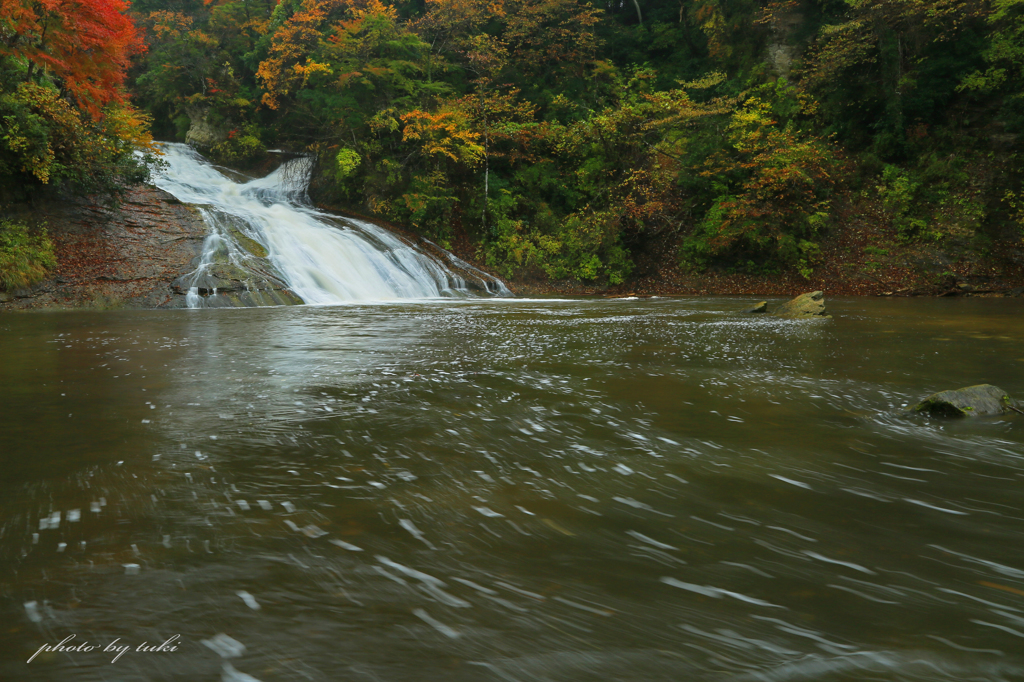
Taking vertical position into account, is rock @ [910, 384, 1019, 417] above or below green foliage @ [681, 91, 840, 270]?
below

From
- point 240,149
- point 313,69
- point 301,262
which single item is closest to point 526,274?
Answer: point 301,262

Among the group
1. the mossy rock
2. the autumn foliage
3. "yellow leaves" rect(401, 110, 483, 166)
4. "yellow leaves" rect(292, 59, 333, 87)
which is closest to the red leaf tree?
the autumn foliage

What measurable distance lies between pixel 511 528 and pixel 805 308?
9820 millimetres

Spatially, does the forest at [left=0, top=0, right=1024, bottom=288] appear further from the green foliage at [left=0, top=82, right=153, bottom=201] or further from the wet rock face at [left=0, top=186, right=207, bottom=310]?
the wet rock face at [left=0, top=186, right=207, bottom=310]

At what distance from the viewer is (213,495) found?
2.64m

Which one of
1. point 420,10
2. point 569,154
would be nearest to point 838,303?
point 569,154

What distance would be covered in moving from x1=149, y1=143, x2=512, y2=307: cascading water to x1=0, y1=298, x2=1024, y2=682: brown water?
1025cm

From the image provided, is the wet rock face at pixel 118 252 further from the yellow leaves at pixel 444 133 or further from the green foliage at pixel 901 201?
the green foliage at pixel 901 201

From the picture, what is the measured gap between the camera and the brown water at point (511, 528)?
5.23 ft

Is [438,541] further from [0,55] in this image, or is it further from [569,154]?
Result: [569,154]

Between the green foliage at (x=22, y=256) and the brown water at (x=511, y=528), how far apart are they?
1114 centimetres

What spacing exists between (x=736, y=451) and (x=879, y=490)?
0.72m

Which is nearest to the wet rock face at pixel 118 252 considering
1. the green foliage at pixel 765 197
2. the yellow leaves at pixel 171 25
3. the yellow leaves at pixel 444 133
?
the yellow leaves at pixel 444 133

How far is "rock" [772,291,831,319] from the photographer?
1057 cm
